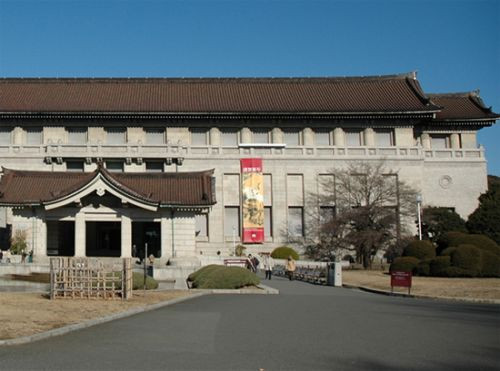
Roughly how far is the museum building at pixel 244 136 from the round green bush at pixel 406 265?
16.9 m

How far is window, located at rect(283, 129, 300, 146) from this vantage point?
178 feet

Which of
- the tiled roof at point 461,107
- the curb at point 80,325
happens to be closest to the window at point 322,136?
the tiled roof at point 461,107

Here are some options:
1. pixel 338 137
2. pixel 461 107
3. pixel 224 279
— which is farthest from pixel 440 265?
pixel 461 107

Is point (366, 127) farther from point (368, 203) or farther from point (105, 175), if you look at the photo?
point (105, 175)

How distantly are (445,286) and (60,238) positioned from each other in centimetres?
2593

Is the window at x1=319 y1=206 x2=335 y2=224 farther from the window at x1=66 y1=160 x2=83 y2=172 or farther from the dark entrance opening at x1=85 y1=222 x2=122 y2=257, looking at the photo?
the window at x1=66 y1=160 x2=83 y2=172

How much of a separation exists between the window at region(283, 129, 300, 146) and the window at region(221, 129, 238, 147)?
4386mm

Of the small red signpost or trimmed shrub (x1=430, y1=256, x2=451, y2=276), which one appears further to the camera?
trimmed shrub (x1=430, y1=256, x2=451, y2=276)

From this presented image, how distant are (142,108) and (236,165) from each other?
981cm

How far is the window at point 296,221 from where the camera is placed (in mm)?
51375

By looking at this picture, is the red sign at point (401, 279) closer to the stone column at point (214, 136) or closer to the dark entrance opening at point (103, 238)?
the dark entrance opening at point (103, 238)

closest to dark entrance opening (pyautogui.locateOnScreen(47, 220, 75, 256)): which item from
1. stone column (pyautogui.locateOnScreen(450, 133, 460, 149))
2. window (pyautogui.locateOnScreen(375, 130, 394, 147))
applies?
window (pyautogui.locateOnScreen(375, 130, 394, 147))

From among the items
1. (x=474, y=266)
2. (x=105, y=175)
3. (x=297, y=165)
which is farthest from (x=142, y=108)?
(x=474, y=266)

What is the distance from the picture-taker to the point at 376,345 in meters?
11.0
